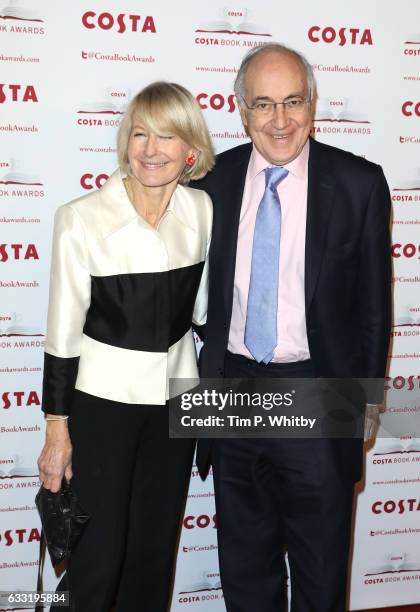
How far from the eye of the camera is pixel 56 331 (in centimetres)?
212

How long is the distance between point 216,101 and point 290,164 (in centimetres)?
63

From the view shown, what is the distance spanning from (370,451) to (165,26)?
1.99 metres

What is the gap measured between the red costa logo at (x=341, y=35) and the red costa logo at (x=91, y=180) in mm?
991

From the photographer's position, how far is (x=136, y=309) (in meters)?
2.12

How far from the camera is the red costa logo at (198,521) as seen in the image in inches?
124

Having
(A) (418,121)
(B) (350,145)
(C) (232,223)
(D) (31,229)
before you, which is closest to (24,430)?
(D) (31,229)

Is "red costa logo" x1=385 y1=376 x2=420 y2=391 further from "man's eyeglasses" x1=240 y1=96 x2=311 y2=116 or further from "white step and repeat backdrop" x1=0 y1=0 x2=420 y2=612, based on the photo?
"man's eyeglasses" x1=240 y1=96 x2=311 y2=116

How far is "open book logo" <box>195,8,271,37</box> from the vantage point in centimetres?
274

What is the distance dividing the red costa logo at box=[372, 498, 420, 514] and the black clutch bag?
1614 millimetres

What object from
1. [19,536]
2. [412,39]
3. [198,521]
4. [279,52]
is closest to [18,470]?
[19,536]

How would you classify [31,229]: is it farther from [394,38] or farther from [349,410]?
[394,38]

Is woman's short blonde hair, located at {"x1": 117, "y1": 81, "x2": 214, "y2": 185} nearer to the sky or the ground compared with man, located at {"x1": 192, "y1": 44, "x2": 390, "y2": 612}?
nearer to the sky

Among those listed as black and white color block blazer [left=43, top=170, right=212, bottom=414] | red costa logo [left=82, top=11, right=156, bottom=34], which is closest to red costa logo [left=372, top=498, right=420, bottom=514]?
black and white color block blazer [left=43, top=170, right=212, bottom=414]

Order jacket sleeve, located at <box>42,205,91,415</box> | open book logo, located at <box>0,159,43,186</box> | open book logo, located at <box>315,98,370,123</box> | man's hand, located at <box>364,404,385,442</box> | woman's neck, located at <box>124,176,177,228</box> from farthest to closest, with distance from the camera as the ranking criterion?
1. open book logo, located at <box>315,98,370,123</box>
2. open book logo, located at <box>0,159,43,186</box>
3. man's hand, located at <box>364,404,385,442</box>
4. woman's neck, located at <box>124,176,177,228</box>
5. jacket sleeve, located at <box>42,205,91,415</box>
